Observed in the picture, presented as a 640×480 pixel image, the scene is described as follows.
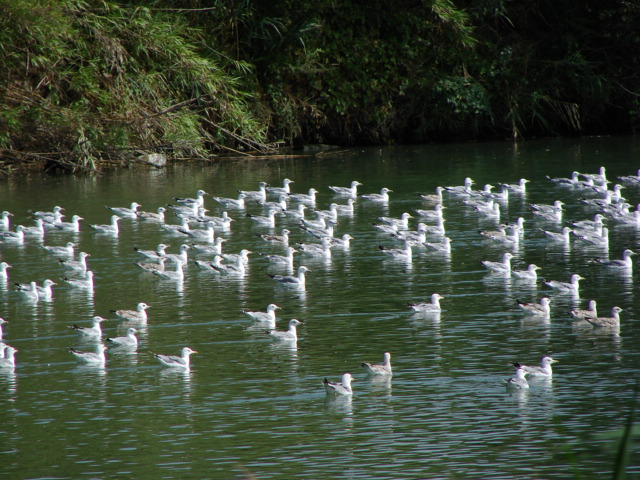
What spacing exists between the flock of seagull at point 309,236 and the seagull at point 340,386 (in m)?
0.02

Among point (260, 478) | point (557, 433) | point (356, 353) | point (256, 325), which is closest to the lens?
point (260, 478)

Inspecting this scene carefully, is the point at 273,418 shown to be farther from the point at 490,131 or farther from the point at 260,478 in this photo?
the point at 490,131

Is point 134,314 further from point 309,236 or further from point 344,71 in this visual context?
point 344,71

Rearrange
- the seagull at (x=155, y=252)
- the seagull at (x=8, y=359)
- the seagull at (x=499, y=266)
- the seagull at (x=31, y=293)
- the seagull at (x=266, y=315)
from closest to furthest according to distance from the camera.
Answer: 1. the seagull at (x=8, y=359)
2. the seagull at (x=266, y=315)
3. the seagull at (x=31, y=293)
4. the seagull at (x=499, y=266)
5. the seagull at (x=155, y=252)

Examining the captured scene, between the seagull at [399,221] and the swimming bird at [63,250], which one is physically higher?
the seagull at [399,221]

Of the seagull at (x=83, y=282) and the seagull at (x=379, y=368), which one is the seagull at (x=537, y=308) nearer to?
the seagull at (x=379, y=368)

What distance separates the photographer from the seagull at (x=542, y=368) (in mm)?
15297

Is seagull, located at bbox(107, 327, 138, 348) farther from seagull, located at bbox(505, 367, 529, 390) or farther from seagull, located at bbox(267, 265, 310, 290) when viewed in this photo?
seagull, located at bbox(505, 367, 529, 390)

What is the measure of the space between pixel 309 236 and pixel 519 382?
15295 millimetres

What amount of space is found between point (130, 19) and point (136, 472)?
114ft

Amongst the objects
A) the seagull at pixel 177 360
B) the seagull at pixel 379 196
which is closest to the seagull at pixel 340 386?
the seagull at pixel 177 360

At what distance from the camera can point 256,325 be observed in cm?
1962

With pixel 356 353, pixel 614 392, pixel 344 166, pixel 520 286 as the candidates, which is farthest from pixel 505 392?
pixel 344 166

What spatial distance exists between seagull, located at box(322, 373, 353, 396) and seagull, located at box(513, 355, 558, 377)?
8.65ft
